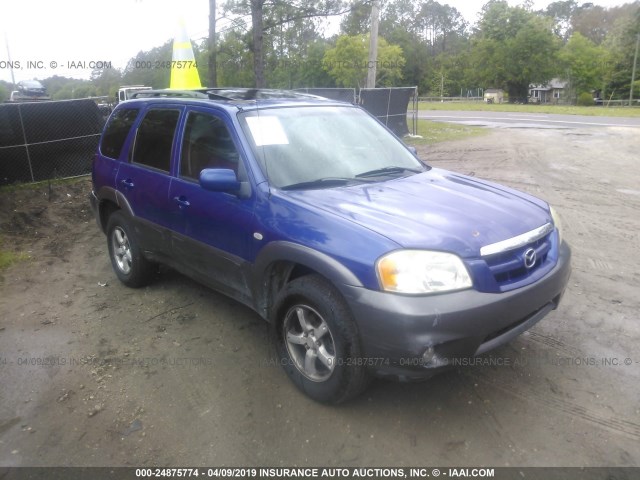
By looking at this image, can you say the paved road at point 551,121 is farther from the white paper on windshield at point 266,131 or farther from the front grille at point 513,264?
the front grille at point 513,264

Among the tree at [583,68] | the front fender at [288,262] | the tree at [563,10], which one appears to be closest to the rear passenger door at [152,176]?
the front fender at [288,262]

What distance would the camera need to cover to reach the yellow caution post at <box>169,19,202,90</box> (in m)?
11.2

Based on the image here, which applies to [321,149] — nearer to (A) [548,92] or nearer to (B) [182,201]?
(B) [182,201]

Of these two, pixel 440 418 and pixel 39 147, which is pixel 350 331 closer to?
Result: pixel 440 418

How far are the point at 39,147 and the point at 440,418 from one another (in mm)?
8980

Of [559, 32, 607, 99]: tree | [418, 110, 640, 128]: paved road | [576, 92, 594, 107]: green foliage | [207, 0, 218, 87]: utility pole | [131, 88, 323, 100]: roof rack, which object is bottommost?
[418, 110, 640, 128]: paved road

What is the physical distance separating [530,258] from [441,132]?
17.1 metres

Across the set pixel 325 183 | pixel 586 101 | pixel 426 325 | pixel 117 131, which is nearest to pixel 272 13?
pixel 117 131

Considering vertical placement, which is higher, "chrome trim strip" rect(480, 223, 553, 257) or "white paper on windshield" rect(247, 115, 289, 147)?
"white paper on windshield" rect(247, 115, 289, 147)

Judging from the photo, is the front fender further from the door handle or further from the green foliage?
the green foliage

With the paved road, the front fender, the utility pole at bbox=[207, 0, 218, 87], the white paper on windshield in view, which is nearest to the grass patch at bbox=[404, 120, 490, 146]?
the paved road

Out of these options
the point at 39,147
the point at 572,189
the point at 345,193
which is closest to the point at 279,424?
the point at 345,193

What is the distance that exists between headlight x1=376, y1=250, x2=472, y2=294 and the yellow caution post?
371 inches

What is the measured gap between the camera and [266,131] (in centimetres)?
384
